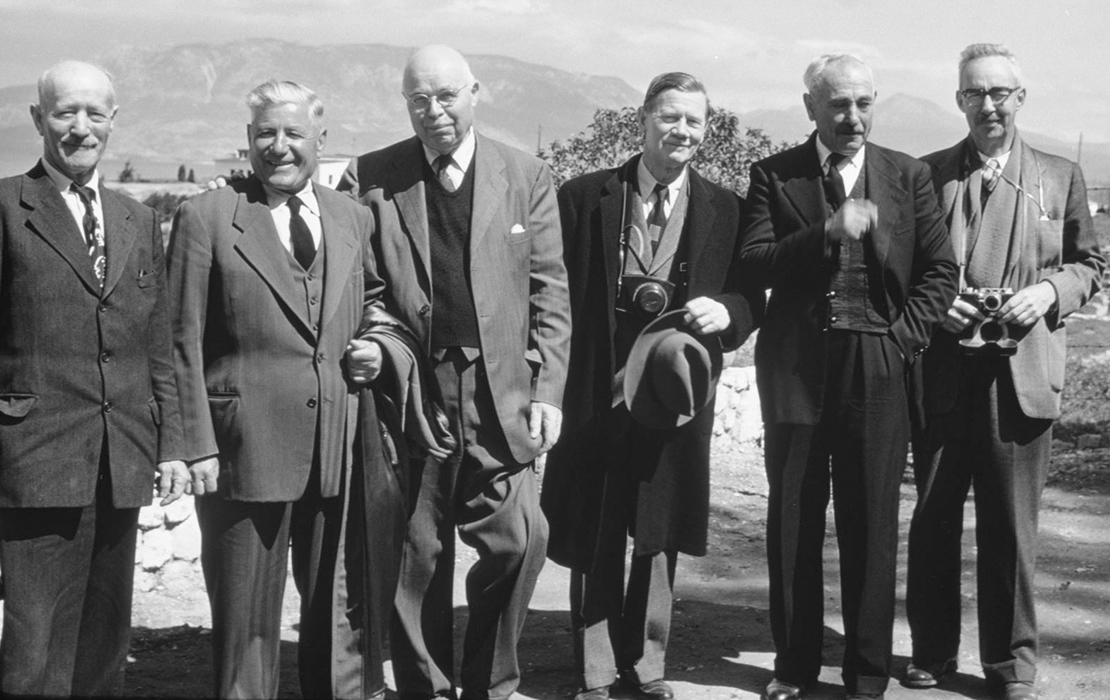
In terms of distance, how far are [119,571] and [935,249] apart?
2.89m

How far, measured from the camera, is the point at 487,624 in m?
4.47

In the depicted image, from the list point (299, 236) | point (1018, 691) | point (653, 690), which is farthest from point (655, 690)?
point (299, 236)

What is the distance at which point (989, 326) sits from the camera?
180 inches

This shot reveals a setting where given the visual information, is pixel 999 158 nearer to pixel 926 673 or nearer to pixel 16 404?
pixel 926 673

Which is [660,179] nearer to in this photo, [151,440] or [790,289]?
[790,289]

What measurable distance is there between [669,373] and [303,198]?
53.7 inches

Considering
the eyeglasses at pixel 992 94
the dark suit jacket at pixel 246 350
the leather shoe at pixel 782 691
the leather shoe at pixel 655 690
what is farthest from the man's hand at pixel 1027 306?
the dark suit jacket at pixel 246 350

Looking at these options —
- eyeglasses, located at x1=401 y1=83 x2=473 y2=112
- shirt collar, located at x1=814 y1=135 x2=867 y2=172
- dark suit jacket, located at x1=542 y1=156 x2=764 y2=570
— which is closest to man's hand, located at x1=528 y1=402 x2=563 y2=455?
dark suit jacket, located at x1=542 y1=156 x2=764 y2=570

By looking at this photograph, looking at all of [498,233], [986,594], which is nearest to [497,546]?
[498,233]

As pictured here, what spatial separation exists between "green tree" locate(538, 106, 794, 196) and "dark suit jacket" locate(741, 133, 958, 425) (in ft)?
28.9

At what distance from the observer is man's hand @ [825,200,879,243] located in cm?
431

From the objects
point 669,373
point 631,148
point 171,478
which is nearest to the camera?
point 171,478

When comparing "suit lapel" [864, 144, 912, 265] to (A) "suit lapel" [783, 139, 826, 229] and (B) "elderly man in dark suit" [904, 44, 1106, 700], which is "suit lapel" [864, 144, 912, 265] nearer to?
(A) "suit lapel" [783, 139, 826, 229]

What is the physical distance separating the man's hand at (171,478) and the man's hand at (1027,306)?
9.16 ft
